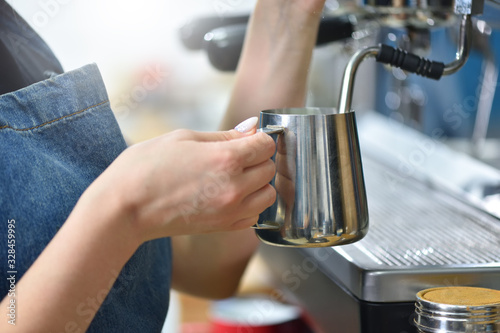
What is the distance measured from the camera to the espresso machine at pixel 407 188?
0.52m

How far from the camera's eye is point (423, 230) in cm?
65

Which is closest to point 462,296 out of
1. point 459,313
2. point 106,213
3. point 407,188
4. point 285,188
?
point 459,313

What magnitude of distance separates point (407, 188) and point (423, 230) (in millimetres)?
201

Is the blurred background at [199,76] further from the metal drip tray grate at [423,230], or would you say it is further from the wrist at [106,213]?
the wrist at [106,213]

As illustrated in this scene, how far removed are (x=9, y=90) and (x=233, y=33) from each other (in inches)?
10.9

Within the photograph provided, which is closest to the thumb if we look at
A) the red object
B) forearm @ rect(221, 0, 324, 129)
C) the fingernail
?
the fingernail

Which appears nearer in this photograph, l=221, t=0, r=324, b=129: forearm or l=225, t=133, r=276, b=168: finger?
l=225, t=133, r=276, b=168: finger

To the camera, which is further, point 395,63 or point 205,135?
point 395,63

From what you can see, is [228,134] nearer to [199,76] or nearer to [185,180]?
[185,180]

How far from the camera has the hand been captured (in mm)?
389

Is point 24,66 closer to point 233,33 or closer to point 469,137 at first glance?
point 233,33

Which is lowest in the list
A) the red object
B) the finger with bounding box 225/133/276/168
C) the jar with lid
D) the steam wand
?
the red object

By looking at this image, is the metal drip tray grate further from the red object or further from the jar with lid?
the red object

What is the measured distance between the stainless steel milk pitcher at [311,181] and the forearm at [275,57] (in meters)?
0.20
